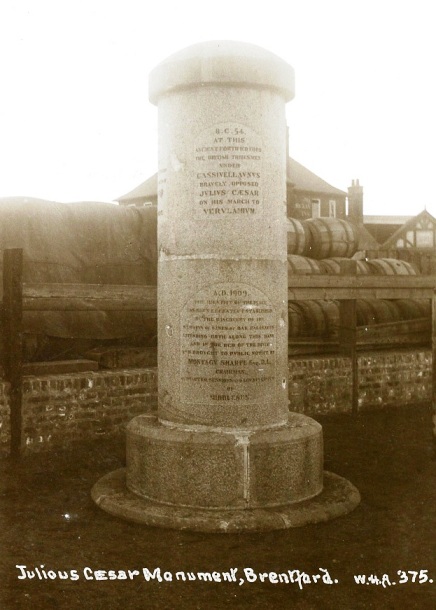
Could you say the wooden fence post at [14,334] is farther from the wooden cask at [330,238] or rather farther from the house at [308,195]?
the house at [308,195]

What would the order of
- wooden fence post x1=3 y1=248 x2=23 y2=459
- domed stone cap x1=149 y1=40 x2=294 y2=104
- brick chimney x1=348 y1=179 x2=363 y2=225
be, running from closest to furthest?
domed stone cap x1=149 y1=40 x2=294 y2=104 < wooden fence post x1=3 y1=248 x2=23 y2=459 < brick chimney x1=348 y1=179 x2=363 y2=225

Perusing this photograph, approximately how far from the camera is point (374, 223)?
183 feet

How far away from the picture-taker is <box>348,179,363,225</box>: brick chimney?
46062mm

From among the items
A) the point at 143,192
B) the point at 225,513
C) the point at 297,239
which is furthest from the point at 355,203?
the point at 225,513

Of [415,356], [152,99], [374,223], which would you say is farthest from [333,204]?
[152,99]

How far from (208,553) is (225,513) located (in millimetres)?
611

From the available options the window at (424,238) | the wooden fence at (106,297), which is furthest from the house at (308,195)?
the wooden fence at (106,297)

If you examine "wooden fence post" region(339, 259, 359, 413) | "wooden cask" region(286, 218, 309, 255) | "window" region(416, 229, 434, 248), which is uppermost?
"window" region(416, 229, 434, 248)

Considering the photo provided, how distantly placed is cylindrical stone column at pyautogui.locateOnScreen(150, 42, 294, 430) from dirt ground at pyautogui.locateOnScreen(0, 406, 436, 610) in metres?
0.98

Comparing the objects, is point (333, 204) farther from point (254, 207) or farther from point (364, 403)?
point (254, 207)

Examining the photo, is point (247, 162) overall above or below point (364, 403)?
above

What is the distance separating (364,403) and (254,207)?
17.2 ft

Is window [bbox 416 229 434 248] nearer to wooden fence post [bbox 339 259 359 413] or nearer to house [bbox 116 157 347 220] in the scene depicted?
house [bbox 116 157 347 220]

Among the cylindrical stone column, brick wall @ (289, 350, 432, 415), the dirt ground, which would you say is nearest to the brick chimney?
brick wall @ (289, 350, 432, 415)
